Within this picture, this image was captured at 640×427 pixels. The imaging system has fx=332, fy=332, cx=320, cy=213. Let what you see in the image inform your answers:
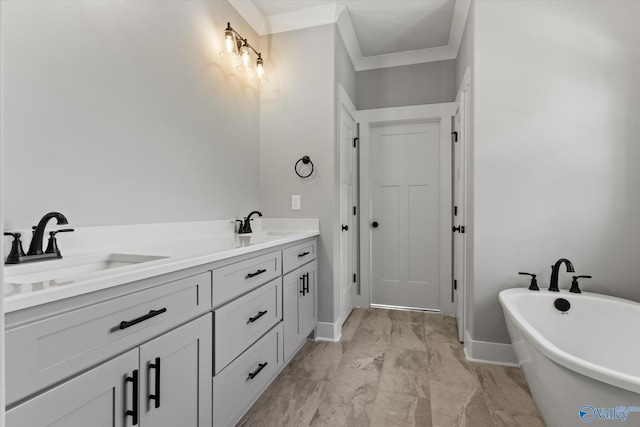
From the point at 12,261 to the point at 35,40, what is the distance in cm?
79

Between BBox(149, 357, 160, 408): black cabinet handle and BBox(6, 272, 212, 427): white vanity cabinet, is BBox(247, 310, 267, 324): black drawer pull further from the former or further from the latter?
BBox(149, 357, 160, 408): black cabinet handle

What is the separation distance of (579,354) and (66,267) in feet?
8.40

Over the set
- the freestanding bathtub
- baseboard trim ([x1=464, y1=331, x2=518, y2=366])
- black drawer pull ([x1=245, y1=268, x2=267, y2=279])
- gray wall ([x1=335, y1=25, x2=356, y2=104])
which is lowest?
baseboard trim ([x1=464, y1=331, x2=518, y2=366])

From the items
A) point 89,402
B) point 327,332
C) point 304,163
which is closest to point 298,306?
point 327,332

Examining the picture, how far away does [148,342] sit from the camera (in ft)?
3.36

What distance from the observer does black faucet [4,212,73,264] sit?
1.08 m

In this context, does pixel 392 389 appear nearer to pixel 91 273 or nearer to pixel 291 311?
pixel 291 311

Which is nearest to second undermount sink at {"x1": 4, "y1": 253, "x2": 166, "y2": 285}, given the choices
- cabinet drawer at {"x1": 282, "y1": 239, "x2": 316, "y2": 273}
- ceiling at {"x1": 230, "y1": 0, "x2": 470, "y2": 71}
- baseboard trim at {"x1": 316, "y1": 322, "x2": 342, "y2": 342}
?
cabinet drawer at {"x1": 282, "y1": 239, "x2": 316, "y2": 273}


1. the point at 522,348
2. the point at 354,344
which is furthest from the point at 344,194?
the point at 522,348

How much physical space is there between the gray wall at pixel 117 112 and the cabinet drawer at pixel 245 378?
0.83 metres

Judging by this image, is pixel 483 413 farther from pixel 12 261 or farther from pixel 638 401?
pixel 12 261

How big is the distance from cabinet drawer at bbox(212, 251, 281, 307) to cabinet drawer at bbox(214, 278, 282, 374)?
0.12ft

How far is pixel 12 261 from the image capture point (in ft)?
3.51

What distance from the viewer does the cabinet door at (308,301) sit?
2.29 meters
